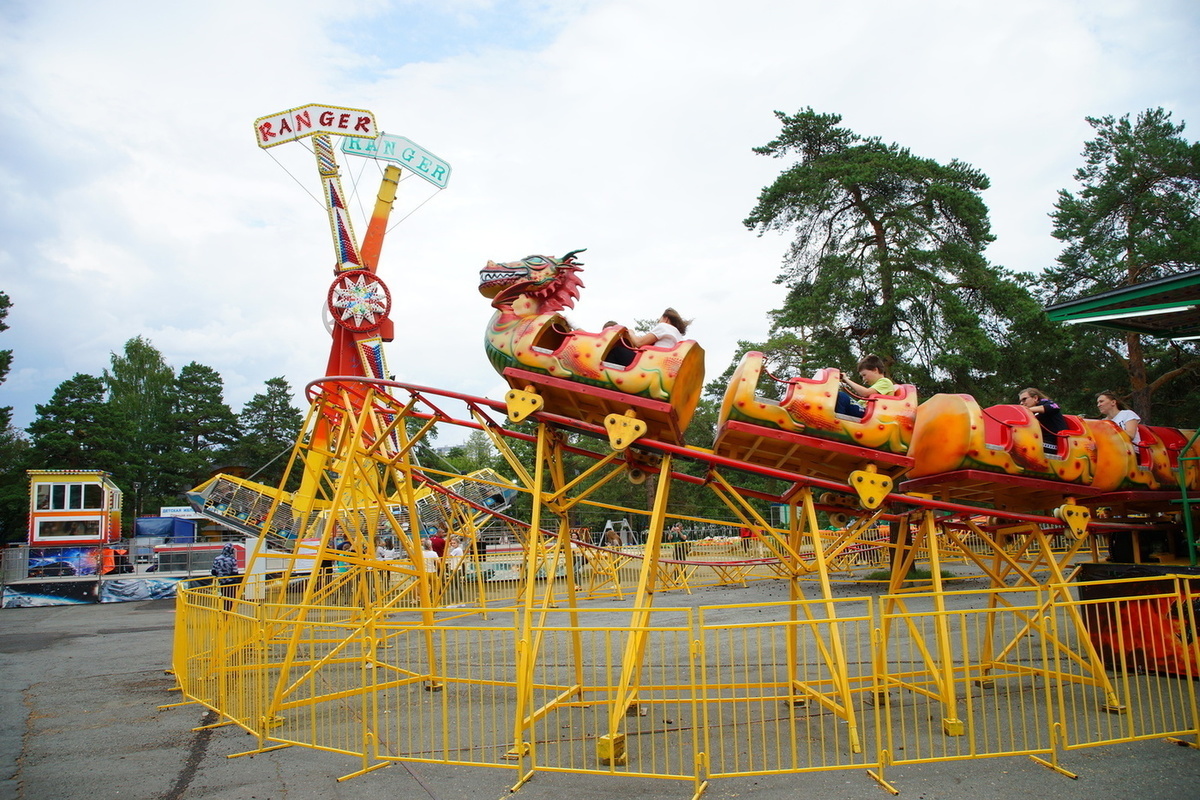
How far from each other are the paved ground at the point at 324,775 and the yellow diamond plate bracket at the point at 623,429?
2.86m

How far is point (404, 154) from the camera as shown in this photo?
1788cm

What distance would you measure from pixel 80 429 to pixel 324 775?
45.4 meters

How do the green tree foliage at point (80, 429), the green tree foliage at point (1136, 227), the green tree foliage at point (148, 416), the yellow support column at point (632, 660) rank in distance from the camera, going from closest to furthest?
the yellow support column at point (632, 660)
the green tree foliage at point (1136, 227)
the green tree foliage at point (80, 429)
the green tree foliage at point (148, 416)

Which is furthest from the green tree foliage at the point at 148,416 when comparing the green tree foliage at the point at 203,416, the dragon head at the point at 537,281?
the dragon head at the point at 537,281

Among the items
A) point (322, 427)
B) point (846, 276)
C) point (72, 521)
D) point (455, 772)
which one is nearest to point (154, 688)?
point (455, 772)

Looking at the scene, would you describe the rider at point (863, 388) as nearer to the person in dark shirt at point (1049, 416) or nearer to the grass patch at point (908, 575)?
the person in dark shirt at point (1049, 416)

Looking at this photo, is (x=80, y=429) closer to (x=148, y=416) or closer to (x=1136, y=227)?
(x=148, y=416)

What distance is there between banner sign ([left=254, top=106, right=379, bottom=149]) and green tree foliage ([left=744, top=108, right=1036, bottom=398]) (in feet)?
36.6

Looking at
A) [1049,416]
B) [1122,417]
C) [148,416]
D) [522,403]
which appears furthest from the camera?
[148,416]

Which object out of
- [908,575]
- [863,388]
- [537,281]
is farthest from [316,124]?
[908,575]

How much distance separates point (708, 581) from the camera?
70.8ft

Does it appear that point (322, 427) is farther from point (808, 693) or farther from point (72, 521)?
point (808, 693)

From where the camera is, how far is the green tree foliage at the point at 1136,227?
75.8 ft

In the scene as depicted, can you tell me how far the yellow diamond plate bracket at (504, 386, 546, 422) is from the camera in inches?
295
